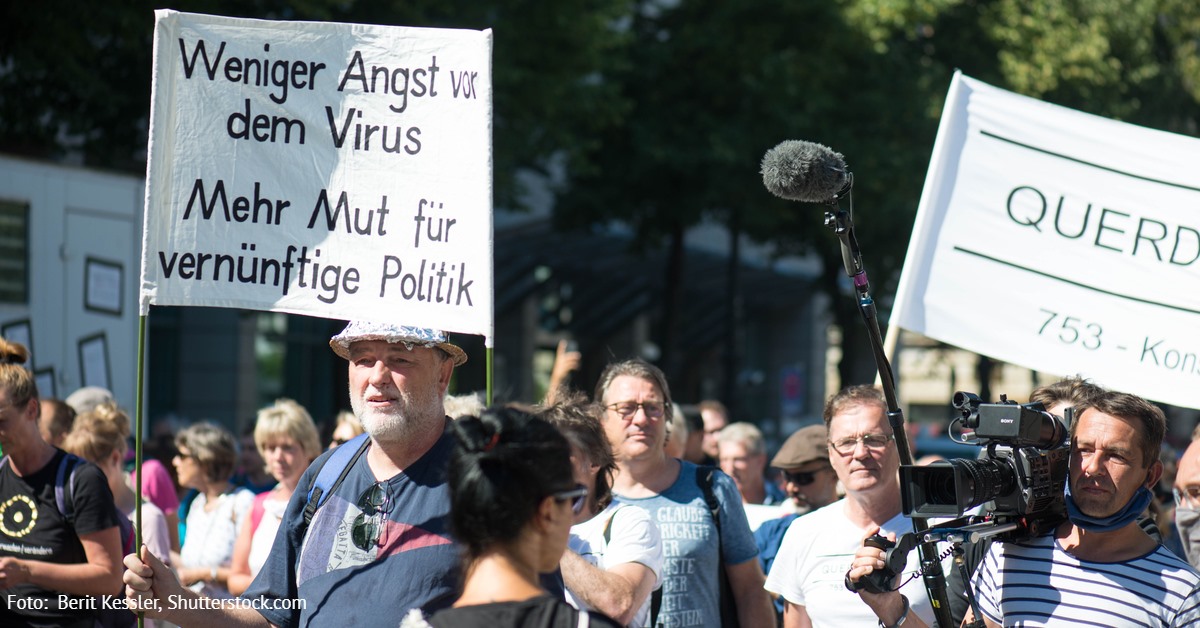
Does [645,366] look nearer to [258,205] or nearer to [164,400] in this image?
[258,205]

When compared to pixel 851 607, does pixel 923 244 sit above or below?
above

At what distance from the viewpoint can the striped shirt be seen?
11.2 feet

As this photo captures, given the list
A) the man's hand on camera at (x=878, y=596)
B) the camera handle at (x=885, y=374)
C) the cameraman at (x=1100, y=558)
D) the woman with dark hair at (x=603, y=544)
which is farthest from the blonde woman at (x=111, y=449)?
the camera handle at (x=885, y=374)

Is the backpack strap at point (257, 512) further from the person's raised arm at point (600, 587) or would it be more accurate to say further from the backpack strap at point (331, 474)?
the person's raised arm at point (600, 587)

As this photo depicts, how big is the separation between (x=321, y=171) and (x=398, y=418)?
0.95 metres

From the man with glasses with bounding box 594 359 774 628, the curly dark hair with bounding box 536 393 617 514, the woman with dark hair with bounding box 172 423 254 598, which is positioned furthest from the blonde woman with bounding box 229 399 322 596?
the curly dark hair with bounding box 536 393 617 514

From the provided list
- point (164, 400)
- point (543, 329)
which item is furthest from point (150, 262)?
point (543, 329)

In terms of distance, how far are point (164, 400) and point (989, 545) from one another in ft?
61.9

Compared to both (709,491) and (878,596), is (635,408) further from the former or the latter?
(878,596)

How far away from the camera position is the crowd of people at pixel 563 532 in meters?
2.66

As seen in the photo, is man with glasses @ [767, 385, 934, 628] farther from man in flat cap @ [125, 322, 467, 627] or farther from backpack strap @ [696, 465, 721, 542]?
man in flat cap @ [125, 322, 467, 627]

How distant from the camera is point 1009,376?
177 ft

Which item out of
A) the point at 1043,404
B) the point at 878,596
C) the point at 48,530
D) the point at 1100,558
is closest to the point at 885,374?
the point at 1043,404

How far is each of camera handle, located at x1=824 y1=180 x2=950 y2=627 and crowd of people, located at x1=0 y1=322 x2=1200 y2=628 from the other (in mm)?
39
